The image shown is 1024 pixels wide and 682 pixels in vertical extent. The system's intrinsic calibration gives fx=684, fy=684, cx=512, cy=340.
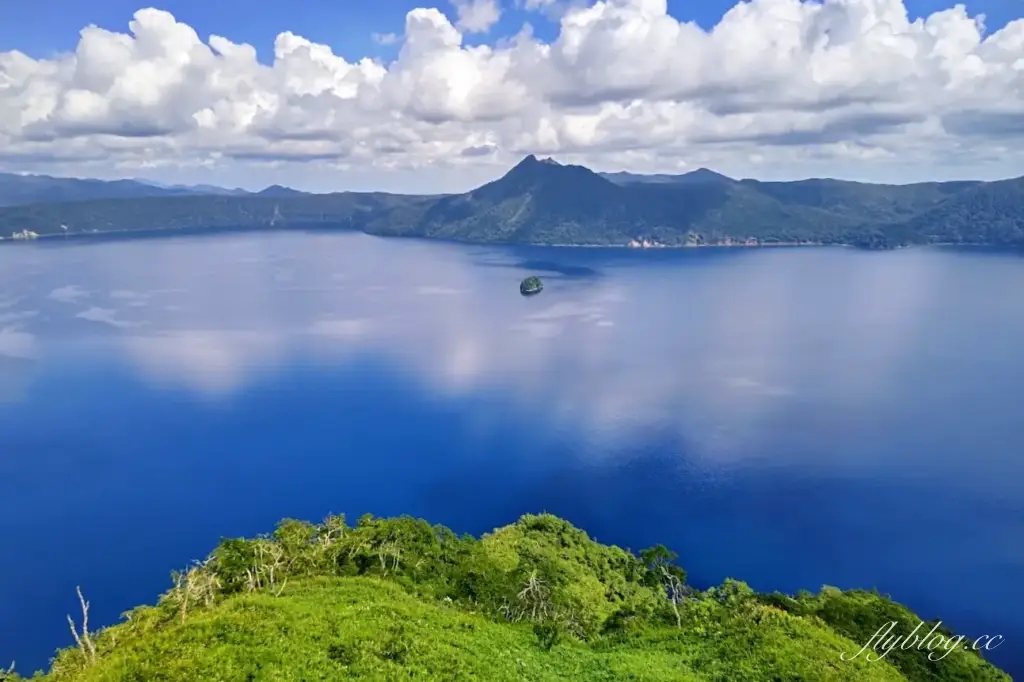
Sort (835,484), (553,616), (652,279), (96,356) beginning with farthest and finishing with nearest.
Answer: (652,279), (96,356), (835,484), (553,616)

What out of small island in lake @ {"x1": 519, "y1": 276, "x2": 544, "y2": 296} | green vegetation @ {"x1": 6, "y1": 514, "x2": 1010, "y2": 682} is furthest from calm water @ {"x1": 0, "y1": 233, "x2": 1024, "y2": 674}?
small island in lake @ {"x1": 519, "y1": 276, "x2": 544, "y2": 296}

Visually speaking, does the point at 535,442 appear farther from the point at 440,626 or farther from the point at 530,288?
the point at 530,288

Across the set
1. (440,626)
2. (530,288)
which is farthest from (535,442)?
(530,288)

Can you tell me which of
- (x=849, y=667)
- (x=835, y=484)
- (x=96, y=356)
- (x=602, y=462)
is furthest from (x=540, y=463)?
(x=96, y=356)

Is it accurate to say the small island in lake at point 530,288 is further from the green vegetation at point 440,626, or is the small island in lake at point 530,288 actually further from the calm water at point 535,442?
the green vegetation at point 440,626

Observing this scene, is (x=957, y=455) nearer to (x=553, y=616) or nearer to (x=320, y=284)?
(x=553, y=616)

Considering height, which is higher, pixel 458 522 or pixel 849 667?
pixel 849 667

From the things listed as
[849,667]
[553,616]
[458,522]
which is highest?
[849,667]

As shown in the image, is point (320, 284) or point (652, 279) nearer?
point (320, 284)
